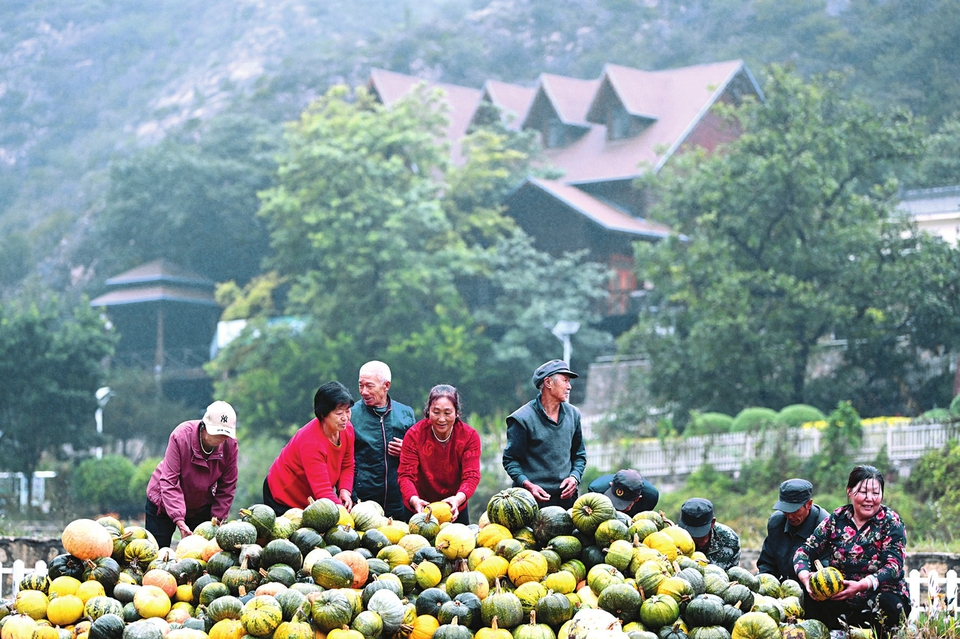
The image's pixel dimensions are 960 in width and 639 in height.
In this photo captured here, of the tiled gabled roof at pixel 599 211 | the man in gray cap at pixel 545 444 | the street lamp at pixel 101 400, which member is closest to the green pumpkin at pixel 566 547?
the man in gray cap at pixel 545 444

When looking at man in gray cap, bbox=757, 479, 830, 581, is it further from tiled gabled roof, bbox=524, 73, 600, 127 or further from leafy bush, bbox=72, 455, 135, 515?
tiled gabled roof, bbox=524, 73, 600, 127

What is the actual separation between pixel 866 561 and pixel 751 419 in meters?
20.5

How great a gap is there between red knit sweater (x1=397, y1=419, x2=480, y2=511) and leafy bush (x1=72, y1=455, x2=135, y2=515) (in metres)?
26.1

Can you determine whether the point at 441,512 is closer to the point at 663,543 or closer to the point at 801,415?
the point at 663,543

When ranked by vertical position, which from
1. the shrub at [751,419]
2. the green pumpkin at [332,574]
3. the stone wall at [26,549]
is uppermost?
the shrub at [751,419]

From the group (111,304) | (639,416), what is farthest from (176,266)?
(639,416)

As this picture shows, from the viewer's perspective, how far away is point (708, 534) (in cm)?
693

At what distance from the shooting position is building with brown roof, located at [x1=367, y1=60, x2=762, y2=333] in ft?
129

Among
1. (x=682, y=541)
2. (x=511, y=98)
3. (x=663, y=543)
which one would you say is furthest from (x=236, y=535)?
(x=511, y=98)

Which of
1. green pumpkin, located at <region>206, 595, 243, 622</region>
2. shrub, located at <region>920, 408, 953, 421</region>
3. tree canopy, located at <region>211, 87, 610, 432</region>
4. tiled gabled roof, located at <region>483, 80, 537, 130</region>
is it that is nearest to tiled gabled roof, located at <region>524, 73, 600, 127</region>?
tiled gabled roof, located at <region>483, 80, 537, 130</region>

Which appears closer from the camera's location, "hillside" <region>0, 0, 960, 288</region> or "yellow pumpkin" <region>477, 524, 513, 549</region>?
"yellow pumpkin" <region>477, 524, 513, 549</region>

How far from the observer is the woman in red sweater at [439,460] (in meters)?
7.09

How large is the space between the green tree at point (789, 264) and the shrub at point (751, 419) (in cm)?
198

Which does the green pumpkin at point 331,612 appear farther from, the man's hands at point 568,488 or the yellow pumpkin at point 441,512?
the man's hands at point 568,488
